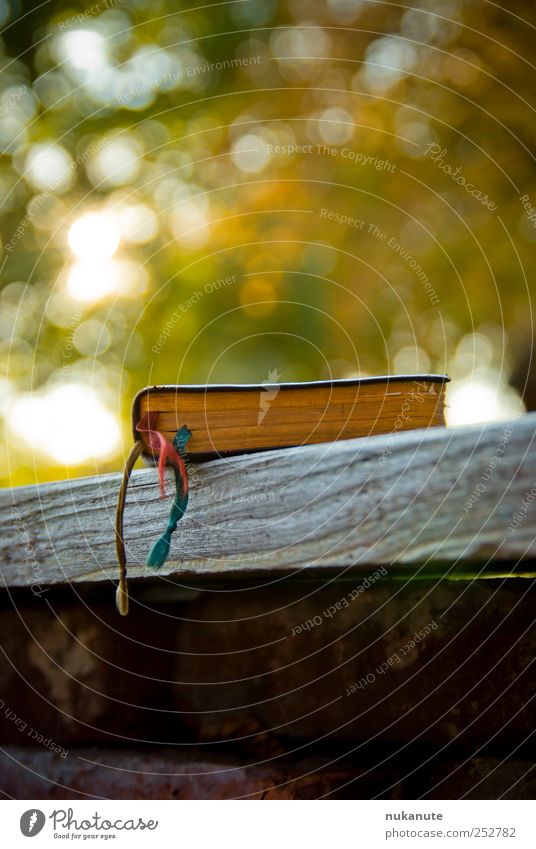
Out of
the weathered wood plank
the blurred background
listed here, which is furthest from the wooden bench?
the blurred background

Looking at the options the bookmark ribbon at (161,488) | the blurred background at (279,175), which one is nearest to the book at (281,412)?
the bookmark ribbon at (161,488)

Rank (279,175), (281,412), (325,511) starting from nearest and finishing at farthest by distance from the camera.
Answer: (325,511), (281,412), (279,175)

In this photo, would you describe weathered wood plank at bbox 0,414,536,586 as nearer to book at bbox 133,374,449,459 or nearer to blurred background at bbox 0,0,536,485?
book at bbox 133,374,449,459

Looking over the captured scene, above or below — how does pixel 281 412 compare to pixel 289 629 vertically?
above

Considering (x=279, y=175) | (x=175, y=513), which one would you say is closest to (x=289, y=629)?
(x=175, y=513)

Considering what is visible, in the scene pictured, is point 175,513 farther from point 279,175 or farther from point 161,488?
point 279,175

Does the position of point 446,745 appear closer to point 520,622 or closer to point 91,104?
point 520,622
